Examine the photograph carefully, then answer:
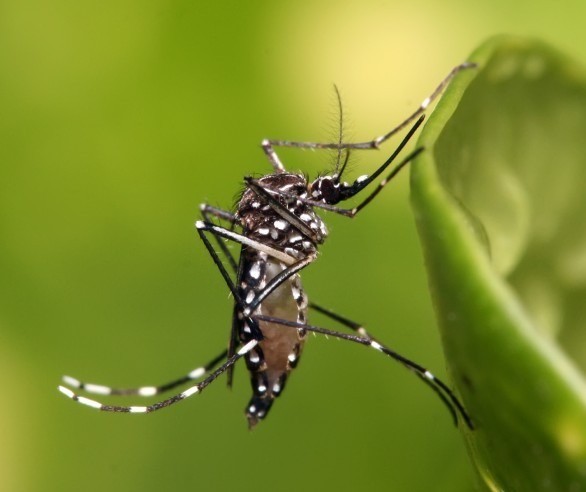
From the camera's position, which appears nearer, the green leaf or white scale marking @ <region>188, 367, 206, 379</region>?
the green leaf

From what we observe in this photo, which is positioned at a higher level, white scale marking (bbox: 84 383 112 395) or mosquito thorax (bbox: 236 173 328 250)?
mosquito thorax (bbox: 236 173 328 250)

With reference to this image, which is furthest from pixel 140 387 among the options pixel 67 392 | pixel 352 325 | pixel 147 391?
pixel 352 325

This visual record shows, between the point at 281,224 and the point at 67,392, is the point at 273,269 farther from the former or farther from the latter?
the point at 67,392

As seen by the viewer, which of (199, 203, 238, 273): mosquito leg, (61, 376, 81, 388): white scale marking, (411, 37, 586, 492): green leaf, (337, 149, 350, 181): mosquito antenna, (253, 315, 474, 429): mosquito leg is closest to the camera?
(411, 37, 586, 492): green leaf

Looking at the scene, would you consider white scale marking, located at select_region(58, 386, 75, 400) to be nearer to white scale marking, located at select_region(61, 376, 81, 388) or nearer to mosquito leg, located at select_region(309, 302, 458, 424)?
white scale marking, located at select_region(61, 376, 81, 388)

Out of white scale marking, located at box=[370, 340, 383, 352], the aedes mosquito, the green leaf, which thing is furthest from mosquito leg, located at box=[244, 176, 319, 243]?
the green leaf

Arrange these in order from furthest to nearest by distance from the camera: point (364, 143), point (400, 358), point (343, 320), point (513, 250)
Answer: point (364, 143), point (343, 320), point (400, 358), point (513, 250)

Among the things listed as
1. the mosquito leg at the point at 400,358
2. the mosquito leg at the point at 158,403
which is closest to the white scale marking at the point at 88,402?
the mosquito leg at the point at 158,403

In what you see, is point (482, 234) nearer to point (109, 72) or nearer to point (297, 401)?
point (297, 401)
